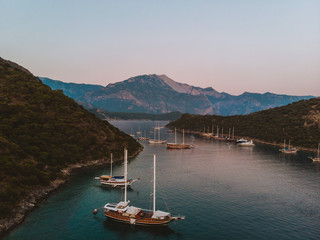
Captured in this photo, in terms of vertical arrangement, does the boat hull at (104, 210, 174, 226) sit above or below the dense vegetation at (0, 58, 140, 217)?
below

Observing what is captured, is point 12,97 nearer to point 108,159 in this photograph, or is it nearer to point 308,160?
point 108,159

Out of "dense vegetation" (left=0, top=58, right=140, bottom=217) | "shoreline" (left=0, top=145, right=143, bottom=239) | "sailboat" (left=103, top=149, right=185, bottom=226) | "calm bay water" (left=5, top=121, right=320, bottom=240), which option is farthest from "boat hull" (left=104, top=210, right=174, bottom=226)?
"dense vegetation" (left=0, top=58, right=140, bottom=217)

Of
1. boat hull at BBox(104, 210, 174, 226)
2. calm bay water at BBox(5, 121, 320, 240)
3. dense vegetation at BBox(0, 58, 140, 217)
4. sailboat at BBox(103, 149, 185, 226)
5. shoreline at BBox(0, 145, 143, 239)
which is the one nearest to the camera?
Answer: shoreline at BBox(0, 145, 143, 239)

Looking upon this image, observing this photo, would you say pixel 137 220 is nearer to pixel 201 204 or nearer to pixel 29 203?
pixel 201 204

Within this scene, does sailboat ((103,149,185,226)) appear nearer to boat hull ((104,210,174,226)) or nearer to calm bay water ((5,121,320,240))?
boat hull ((104,210,174,226))

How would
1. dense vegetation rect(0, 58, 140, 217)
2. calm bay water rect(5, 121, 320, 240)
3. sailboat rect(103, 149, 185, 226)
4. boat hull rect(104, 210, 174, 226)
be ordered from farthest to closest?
dense vegetation rect(0, 58, 140, 217), sailboat rect(103, 149, 185, 226), boat hull rect(104, 210, 174, 226), calm bay water rect(5, 121, 320, 240)

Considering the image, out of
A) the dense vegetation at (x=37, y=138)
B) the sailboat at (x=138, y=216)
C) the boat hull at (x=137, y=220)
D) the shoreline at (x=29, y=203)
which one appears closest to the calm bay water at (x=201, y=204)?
the boat hull at (x=137, y=220)
